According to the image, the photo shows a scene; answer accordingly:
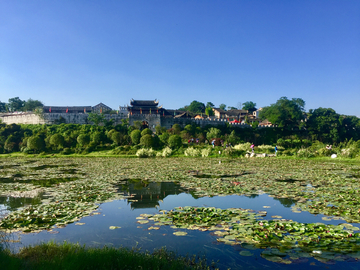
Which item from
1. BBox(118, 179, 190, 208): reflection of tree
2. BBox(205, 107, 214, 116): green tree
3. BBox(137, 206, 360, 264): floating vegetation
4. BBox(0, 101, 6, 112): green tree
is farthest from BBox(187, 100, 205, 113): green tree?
BBox(137, 206, 360, 264): floating vegetation

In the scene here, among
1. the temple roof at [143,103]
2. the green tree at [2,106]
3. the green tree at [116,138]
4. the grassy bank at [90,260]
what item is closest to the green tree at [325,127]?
the temple roof at [143,103]

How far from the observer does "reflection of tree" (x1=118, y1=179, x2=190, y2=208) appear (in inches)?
326


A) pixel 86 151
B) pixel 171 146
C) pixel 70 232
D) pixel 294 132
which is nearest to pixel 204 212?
pixel 70 232

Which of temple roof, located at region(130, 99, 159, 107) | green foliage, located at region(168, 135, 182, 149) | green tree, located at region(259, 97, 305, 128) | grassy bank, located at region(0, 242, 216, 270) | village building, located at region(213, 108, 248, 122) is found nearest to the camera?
grassy bank, located at region(0, 242, 216, 270)

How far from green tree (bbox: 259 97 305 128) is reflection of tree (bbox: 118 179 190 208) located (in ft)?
148

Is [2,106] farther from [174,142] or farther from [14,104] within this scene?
[174,142]

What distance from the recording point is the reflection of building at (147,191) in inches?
322

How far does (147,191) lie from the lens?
390 inches

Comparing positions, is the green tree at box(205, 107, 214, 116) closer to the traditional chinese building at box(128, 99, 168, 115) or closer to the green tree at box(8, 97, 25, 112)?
the traditional chinese building at box(128, 99, 168, 115)

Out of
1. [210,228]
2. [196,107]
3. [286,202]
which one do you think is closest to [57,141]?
[286,202]

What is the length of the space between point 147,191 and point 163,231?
4353 mm

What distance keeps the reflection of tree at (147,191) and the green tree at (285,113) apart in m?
45.2

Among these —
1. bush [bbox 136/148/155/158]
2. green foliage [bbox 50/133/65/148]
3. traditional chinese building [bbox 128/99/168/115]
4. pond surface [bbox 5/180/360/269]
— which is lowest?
bush [bbox 136/148/155/158]

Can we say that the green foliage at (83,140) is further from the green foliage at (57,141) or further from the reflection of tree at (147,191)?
the reflection of tree at (147,191)
